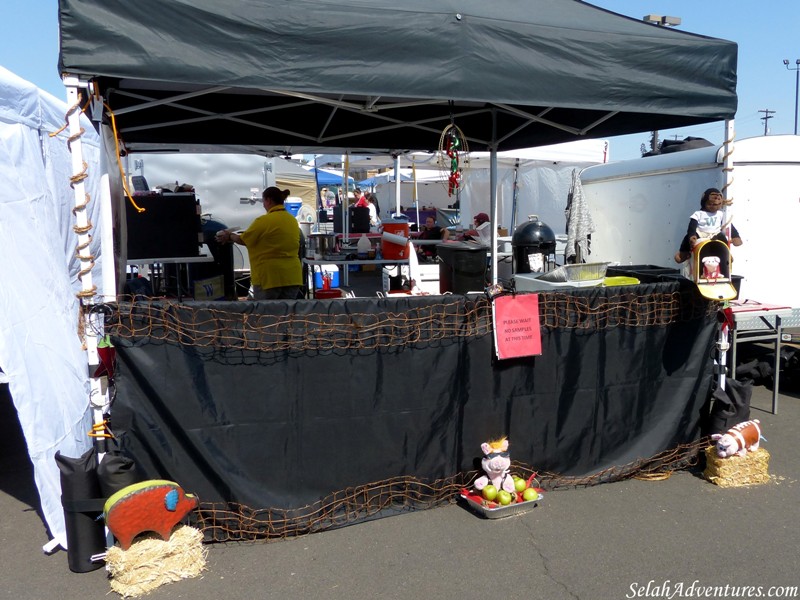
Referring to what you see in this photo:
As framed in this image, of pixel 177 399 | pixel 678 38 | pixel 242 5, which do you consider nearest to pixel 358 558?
pixel 177 399

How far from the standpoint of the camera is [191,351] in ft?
11.4

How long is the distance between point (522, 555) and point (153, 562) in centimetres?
187

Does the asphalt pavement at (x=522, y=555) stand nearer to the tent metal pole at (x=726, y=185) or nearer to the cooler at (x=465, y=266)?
the tent metal pole at (x=726, y=185)

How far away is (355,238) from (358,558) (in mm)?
5817

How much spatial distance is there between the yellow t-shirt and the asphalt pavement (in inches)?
94.5

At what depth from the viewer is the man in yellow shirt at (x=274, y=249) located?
5570 mm

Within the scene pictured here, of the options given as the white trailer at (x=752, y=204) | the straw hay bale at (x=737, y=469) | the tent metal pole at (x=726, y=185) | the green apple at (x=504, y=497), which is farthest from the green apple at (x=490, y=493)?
the white trailer at (x=752, y=204)

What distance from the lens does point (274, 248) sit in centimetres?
564

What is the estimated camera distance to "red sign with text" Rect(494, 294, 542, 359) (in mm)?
4020

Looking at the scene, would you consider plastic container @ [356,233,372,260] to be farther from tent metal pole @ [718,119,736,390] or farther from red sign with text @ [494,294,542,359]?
tent metal pole @ [718,119,736,390]

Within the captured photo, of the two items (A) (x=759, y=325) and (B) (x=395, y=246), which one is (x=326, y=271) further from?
(A) (x=759, y=325)

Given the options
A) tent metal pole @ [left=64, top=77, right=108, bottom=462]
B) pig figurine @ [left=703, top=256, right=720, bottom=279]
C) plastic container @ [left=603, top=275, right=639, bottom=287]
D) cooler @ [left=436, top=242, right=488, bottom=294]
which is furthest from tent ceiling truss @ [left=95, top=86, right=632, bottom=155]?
tent metal pole @ [left=64, top=77, right=108, bottom=462]

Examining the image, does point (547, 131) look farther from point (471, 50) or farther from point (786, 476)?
point (786, 476)

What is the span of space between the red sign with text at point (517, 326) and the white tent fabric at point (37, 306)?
2568mm
